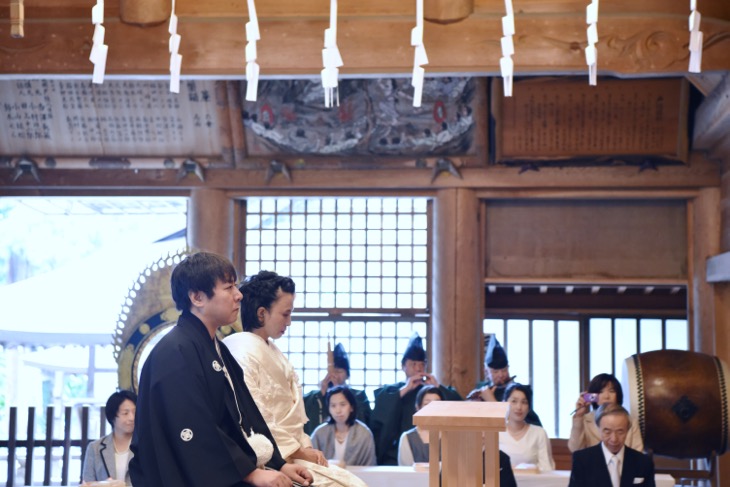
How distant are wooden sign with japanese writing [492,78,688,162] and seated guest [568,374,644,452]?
187 centimetres

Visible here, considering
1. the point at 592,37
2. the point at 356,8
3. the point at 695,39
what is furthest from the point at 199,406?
the point at 695,39

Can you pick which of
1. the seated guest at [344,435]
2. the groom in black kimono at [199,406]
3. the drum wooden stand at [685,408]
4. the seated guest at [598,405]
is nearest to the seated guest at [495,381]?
the seated guest at [598,405]

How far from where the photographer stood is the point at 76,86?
8234 mm

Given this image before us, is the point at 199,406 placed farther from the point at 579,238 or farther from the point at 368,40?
the point at 579,238

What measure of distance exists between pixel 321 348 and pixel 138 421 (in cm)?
521

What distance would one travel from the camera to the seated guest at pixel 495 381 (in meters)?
7.25

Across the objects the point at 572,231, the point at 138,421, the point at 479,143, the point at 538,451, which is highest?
the point at 479,143

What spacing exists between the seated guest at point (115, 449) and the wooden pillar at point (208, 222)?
2110 mm

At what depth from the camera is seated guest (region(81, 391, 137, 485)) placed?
6211 mm

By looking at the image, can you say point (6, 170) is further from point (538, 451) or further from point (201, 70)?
point (538, 451)

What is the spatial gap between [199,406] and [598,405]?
4264 millimetres

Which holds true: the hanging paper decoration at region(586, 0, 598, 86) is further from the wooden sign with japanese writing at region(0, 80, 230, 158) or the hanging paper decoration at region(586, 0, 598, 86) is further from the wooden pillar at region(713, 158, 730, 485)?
the wooden sign with japanese writing at region(0, 80, 230, 158)

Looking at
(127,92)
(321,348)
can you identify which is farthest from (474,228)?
(127,92)

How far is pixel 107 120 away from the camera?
8.27 m
